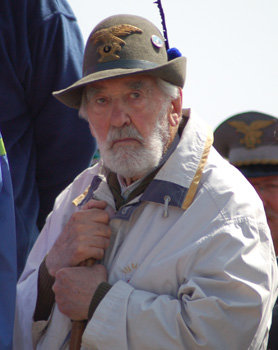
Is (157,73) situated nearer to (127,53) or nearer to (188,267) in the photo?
(127,53)

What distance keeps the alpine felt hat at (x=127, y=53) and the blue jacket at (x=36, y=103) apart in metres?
0.37

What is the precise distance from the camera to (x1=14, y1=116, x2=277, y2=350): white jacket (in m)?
2.55

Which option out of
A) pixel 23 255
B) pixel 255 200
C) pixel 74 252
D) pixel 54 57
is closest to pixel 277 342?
pixel 255 200

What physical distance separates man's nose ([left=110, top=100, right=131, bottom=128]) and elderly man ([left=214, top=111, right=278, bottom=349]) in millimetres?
1058

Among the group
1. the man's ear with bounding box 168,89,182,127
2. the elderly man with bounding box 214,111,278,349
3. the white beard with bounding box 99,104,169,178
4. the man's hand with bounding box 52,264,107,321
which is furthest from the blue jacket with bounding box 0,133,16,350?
the elderly man with bounding box 214,111,278,349

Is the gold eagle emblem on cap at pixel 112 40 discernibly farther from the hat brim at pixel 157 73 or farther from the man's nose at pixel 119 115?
the man's nose at pixel 119 115

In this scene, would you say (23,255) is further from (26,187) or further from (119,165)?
(119,165)

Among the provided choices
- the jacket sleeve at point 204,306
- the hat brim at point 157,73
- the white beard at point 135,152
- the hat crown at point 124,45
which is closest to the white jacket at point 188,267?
the jacket sleeve at point 204,306

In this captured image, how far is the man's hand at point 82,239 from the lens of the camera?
9.50 feet

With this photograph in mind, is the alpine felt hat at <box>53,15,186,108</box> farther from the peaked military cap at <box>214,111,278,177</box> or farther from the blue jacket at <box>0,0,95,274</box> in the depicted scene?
the peaked military cap at <box>214,111,278,177</box>

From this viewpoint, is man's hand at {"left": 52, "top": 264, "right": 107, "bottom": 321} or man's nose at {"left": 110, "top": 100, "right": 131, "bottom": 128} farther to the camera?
man's nose at {"left": 110, "top": 100, "right": 131, "bottom": 128}

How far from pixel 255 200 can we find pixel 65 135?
1.23m

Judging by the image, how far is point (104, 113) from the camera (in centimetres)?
307

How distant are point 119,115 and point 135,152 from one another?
0.60 ft
